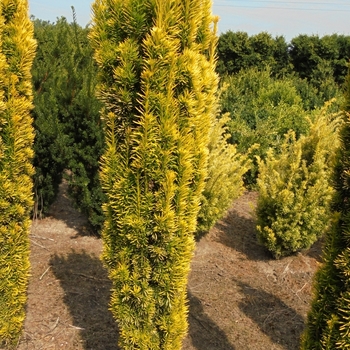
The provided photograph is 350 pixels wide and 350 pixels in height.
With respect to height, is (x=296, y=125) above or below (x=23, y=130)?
above

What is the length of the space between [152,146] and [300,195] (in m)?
3.18

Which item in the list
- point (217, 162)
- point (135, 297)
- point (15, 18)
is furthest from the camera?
point (217, 162)

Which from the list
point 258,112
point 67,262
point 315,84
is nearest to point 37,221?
point 67,262

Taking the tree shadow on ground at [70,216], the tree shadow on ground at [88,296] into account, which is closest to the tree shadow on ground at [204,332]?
the tree shadow on ground at [88,296]

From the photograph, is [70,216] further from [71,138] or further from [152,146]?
[152,146]

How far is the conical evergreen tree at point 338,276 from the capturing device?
8.31ft

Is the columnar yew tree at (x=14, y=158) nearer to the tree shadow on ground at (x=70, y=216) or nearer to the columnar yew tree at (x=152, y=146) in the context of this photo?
the columnar yew tree at (x=152, y=146)

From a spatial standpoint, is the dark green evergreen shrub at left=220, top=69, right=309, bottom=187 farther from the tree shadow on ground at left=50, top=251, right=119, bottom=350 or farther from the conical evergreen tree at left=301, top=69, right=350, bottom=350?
the conical evergreen tree at left=301, top=69, right=350, bottom=350

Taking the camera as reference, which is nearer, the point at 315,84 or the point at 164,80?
the point at 164,80

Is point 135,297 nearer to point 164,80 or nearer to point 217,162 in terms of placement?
point 164,80

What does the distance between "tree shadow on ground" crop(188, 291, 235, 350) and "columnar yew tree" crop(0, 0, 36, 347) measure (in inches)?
58.5

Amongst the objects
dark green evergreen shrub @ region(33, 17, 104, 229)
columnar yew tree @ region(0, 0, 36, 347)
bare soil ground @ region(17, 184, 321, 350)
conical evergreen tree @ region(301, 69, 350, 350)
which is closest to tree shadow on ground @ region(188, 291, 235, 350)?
bare soil ground @ region(17, 184, 321, 350)

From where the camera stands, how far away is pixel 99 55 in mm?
2619

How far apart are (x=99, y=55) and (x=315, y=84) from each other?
532 inches
